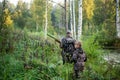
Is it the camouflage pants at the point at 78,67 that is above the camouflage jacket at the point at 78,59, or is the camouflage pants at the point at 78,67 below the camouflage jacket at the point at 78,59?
below

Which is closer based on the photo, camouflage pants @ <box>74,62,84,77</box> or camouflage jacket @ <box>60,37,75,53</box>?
camouflage pants @ <box>74,62,84,77</box>

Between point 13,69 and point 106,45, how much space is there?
12.8 meters

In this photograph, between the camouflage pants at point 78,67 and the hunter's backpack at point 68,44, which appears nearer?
the camouflage pants at point 78,67

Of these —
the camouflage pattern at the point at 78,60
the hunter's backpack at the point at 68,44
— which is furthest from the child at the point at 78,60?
the hunter's backpack at the point at 68,44

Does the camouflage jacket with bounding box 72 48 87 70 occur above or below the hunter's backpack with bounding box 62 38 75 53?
below

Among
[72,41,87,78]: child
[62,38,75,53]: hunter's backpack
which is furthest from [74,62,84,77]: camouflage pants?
[62,38,75,53]: hunter's backpack

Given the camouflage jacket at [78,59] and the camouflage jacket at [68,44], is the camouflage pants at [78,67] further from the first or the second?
the camouflage jacket at [68,44]

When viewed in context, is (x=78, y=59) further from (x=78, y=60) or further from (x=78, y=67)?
(x=78, y=67)

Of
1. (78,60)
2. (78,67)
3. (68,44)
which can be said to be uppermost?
(68,44)

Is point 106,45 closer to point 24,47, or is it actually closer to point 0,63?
point 24,47

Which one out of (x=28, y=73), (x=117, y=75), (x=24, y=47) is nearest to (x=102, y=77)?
(x=117, y=75)

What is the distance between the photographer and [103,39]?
1789cm

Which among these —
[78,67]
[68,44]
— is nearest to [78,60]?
[78,67]

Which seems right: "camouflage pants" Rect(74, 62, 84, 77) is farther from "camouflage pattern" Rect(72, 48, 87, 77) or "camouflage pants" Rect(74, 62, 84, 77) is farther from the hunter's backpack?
the hunter's backpack
